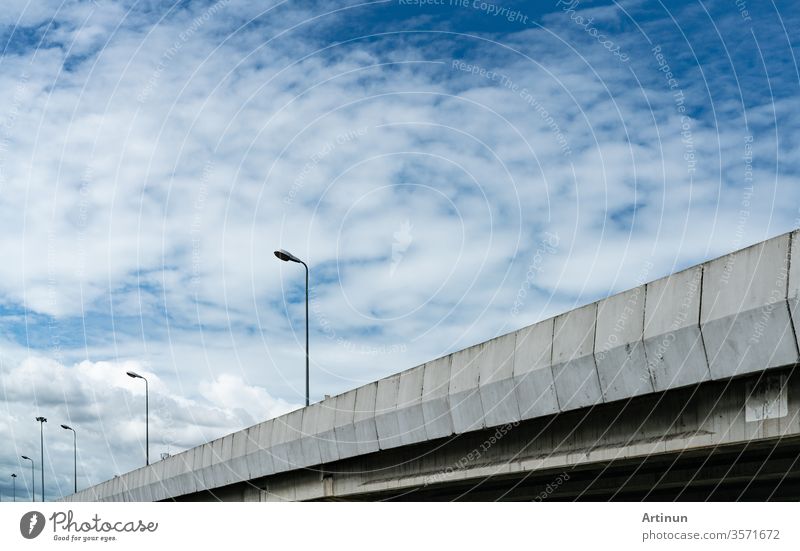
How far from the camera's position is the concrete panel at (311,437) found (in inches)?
1102

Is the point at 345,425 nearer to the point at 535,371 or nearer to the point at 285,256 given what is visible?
the point at 535,371

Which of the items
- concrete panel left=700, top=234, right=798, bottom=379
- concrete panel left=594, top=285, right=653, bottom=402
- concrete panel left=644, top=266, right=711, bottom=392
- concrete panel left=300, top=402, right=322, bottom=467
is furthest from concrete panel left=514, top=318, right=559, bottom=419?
concrete panel left=300, top=402, right=322, bottom=467

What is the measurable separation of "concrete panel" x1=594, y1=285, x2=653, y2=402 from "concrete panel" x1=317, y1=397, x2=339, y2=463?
12.0 meters

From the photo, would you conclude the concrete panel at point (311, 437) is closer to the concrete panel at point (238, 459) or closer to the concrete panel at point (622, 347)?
the concrete panel at point (238, 459)

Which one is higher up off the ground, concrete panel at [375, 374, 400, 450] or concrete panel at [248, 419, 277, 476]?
concrete panel at [248, 419, 277, 476]

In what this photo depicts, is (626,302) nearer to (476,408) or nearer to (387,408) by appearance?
(476,408)

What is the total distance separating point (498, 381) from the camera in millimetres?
19203

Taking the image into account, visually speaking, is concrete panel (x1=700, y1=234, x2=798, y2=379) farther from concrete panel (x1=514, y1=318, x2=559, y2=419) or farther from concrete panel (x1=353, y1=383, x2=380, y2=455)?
concrete panel (x1=353, y1=383, x2=380, y2=455)

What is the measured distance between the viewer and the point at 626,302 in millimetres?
15820

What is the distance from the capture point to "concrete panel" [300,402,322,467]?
91.9ft

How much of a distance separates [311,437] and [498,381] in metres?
10.5

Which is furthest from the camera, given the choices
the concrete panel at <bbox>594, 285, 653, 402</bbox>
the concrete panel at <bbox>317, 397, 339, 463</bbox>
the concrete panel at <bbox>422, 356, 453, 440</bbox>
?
the concrete panel at <bbox>317, 397, 339, 463</bbox>
